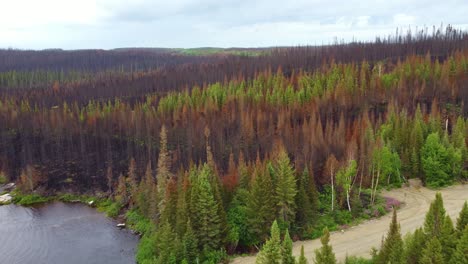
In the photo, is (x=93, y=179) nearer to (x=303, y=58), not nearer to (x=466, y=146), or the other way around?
(x=466, y=146)

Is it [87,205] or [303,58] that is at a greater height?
[303,58]

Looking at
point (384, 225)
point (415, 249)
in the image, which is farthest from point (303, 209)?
point (415, 249)

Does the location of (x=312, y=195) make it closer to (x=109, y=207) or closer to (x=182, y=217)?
(x=182, y=217)

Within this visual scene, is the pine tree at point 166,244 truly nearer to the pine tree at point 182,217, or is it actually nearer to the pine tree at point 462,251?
the pine tree at point 182,217

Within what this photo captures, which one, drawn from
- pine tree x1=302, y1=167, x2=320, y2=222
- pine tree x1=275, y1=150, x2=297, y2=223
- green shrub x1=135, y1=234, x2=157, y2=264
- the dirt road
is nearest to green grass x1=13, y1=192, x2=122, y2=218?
green shrub x1=135, y1=234, x2=157, y2=264

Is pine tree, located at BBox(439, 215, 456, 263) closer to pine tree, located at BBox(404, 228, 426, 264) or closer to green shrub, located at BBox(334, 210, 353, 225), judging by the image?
pine tree, located at BBox(404, 228, 426, 264)

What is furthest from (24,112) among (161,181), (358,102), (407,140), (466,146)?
(466,146)
